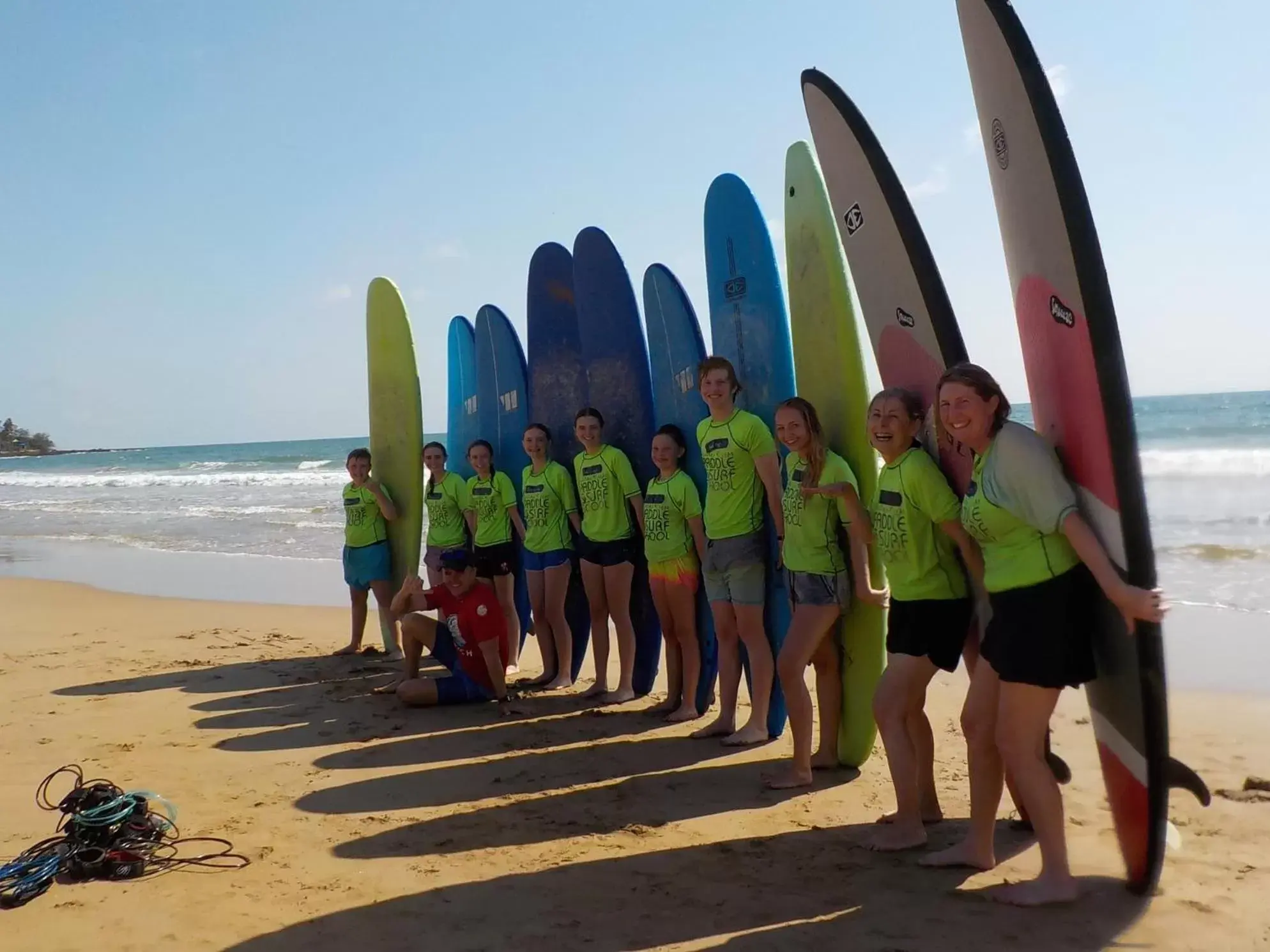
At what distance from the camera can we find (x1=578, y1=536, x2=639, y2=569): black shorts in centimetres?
475

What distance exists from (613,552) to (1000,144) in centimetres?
261

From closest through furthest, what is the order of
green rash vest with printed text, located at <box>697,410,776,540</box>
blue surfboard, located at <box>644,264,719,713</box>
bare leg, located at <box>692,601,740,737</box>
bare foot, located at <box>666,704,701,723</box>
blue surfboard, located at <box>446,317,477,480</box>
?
green rash vest with printed text, located at <box>697,410,776,540</box> < bare leg, located at <box>692,601,740,737</box> < bare foot, located at <box>666,704,701,723</box> < blue surfboard, located at <box>644,264,719,713</box> < blue surfboard, located at <box>446,317,477,480</box>

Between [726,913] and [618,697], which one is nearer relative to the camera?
[726,913]

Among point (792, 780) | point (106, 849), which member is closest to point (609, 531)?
point (792, 780)

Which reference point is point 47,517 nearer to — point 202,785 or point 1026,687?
point 202,785

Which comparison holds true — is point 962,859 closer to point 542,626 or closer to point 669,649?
point 669,649

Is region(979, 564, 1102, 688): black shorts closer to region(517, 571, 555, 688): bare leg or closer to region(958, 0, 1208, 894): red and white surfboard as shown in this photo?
region(958, 0, 1208, 894): red and white surfboard

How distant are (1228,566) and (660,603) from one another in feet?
17.5

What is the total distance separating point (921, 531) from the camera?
2.87 m

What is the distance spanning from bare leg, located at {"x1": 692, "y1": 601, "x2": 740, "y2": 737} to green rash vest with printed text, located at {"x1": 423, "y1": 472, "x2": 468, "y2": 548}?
6.60 ft

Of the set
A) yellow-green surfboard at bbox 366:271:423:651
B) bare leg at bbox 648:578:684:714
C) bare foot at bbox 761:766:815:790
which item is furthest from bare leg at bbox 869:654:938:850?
yellow-green surfboard at bbox 366:271:423:651

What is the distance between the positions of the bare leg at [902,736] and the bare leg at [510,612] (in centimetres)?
276

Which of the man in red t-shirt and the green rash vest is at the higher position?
the green rash vest

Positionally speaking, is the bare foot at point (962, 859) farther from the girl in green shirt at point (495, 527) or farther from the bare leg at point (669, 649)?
the girl in green shirt at point (495, 527)
